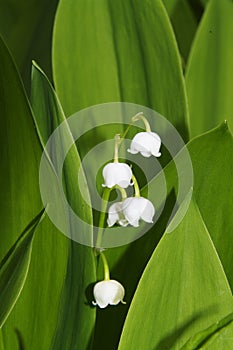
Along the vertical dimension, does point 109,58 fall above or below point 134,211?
above

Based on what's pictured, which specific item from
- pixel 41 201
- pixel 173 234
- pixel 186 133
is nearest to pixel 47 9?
pixel 186 133

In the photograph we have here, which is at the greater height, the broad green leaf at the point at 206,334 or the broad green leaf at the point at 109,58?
the broad green leaf at the point at 109,58

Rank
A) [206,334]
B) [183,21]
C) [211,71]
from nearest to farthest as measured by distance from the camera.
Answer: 1. [206,334]
2. [211,71]
3. [183,21]

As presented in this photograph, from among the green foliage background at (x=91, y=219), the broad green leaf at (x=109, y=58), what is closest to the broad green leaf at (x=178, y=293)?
the green foliage background at (x=91, y=219)

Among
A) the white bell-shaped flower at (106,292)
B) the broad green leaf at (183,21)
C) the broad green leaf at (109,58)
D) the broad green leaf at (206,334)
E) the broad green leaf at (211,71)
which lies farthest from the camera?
the broad green leaf at (183,21)

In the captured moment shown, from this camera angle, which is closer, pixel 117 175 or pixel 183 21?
pixel 117 175

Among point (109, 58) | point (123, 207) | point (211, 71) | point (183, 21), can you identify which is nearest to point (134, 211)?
point (123, 207)

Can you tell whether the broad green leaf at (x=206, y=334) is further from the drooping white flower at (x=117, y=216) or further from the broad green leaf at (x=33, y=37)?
the broad green leaf at (x=33, y=37)

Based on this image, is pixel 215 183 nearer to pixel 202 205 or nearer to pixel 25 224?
pixel 202 205
